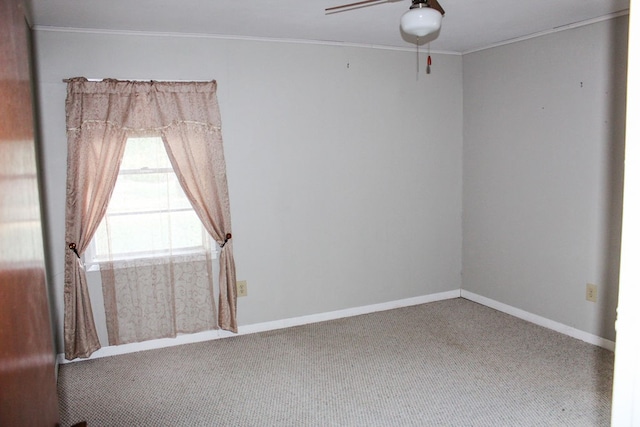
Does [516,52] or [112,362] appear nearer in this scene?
[112,362]

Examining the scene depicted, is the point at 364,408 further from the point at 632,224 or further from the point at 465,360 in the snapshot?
the point at 632,224

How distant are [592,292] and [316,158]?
7.61 feet

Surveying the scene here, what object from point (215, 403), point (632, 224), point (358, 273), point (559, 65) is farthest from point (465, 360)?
point (632, 224)

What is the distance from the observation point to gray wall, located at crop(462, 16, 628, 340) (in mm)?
3338

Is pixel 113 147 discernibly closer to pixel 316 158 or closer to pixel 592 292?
pixel 316 158

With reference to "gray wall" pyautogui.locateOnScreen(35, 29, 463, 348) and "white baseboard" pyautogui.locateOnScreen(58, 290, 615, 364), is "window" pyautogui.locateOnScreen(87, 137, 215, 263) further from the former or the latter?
"white baseboard" pyautogui.locateOnScreen(58, 290, 615, 364)

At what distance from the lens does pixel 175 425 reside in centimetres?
261

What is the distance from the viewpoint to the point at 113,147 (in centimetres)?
334

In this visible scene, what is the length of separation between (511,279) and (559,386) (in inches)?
52.6

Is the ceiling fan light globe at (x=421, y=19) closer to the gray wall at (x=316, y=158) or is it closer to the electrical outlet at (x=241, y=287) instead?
the gray wall at (x=316, y=158)

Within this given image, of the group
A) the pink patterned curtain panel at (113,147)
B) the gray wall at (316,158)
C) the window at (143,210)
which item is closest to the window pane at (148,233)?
the window at (143,210)

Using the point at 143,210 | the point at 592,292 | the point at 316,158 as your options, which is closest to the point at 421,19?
the point at 316,158

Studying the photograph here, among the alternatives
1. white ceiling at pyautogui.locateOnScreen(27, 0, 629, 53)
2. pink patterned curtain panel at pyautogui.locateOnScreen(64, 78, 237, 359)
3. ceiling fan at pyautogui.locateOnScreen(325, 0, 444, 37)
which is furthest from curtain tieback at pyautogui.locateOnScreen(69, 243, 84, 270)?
ceiling fan at pyautogui.locateOnScreen(325, 0, 444, 37)

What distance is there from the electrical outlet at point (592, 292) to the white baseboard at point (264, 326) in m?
1.35
